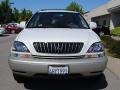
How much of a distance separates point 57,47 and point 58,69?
42 cm

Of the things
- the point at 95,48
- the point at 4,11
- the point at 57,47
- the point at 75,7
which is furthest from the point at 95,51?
the point at 75,7

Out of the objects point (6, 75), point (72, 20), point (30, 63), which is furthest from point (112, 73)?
point (30, 63)

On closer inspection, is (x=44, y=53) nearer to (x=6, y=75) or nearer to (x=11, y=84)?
(x=11, y=84)

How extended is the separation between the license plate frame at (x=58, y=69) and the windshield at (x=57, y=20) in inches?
76.8

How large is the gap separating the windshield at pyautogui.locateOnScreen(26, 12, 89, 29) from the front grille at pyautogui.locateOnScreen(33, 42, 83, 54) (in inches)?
64.9

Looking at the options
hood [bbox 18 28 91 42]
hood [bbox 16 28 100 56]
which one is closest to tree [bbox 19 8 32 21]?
hood [bbox 18 28 91 42]

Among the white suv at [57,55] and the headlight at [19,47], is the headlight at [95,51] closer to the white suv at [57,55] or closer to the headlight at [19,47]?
the white suv at [57,55]

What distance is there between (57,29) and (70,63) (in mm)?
1491

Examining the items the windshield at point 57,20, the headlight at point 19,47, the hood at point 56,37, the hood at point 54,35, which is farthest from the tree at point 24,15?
the headlight at point 19,47

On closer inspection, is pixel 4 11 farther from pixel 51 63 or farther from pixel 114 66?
pixel 51 63

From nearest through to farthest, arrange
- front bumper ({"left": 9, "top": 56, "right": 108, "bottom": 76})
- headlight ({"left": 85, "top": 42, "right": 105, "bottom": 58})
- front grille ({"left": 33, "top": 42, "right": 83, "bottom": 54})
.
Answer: front bumper ({"left": 9, "top": 56, "right": 108, "bottom": 76}), front grille ({"left": 33, "top": 42, "right": 83, "bottom": 54}), headlight ({"left": 85, "top": 42, "right": 105, "bottom": 58})

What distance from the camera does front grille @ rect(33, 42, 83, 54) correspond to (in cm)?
651

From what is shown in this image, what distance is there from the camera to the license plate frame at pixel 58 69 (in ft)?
21.0

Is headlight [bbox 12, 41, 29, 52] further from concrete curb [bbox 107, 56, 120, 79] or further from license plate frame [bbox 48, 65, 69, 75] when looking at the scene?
concrete curb [bbox 107, 56, 120, 79]
